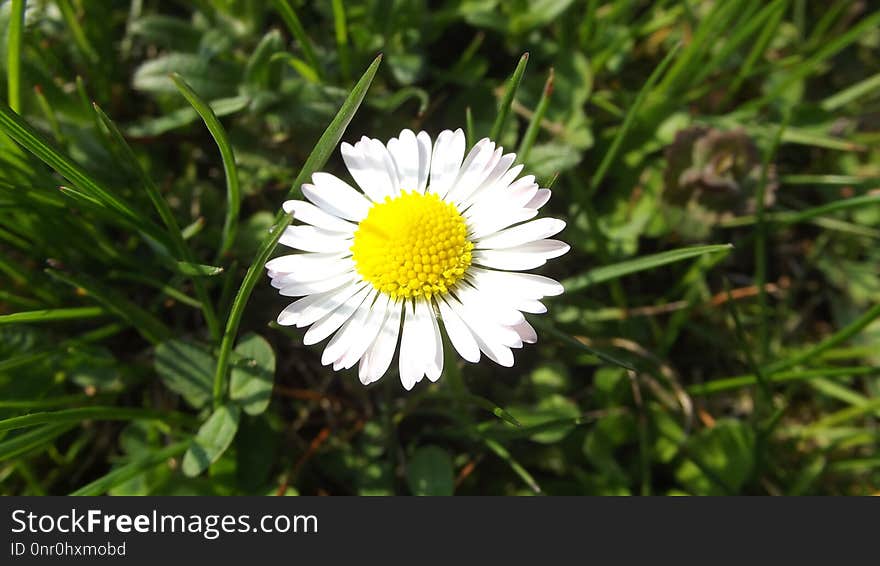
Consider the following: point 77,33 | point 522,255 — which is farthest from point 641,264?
point 77,33

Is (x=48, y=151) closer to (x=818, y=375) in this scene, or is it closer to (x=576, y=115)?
(x=576, y=115)

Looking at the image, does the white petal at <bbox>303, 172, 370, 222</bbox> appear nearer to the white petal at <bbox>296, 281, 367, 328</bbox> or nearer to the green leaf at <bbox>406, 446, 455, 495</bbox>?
the white petal at <bbox>296, 281, 367, 328</bbox>

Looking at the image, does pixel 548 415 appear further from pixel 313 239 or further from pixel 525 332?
pixel 313 239

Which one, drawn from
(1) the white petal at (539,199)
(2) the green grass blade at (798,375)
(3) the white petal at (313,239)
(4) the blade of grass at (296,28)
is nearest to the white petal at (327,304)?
(3) the white petal at (313,239)

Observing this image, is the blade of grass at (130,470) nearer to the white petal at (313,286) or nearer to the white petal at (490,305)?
the white petal at (313,286)

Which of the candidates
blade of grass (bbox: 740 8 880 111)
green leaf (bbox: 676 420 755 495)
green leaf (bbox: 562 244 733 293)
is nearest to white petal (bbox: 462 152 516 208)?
green leaf (bbox: 562 244 733 293)

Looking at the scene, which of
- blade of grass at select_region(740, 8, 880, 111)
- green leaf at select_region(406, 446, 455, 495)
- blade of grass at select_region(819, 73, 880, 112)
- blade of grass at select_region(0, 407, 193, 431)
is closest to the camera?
blade of grass at select_region(0, 407, 193, 431)

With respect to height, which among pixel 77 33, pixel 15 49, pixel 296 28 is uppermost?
pixel 77 33
